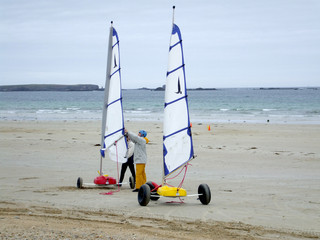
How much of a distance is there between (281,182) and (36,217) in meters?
6.54

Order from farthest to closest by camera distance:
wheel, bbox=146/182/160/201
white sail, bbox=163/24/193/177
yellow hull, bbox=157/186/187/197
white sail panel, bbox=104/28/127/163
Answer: white sail panel, bbox=104/28/127/163
wheel, bbox=146/182/160/201
white sail, bbox=163/24/193/177
yellow hull, bbox=157/186/187/197

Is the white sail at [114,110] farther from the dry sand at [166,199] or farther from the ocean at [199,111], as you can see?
the ocean at [199,111]

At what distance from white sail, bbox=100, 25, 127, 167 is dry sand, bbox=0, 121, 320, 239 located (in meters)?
1.04

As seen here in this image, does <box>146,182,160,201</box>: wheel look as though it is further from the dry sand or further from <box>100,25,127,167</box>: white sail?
<box>100,25,127,167</box>: white sail

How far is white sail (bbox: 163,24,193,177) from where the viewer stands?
8.98m

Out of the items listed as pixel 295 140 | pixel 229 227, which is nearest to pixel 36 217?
pixel 229 227

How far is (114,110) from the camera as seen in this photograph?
1108 centimetres

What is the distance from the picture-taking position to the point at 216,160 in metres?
15.7

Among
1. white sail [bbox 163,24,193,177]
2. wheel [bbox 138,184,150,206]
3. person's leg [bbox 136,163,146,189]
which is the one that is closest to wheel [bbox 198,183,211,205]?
white sail [bbox 163,24,193,177]

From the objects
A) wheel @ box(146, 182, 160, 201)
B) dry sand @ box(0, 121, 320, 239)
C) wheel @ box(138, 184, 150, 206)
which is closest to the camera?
dry sand @ box(0, 121, 320, 239)

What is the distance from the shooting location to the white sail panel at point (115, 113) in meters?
11.0

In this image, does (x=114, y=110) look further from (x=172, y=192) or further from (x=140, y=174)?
(x=172, y=192)

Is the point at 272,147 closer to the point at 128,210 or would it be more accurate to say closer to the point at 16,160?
the point at 16,160

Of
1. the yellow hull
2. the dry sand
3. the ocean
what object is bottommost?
the ocean
